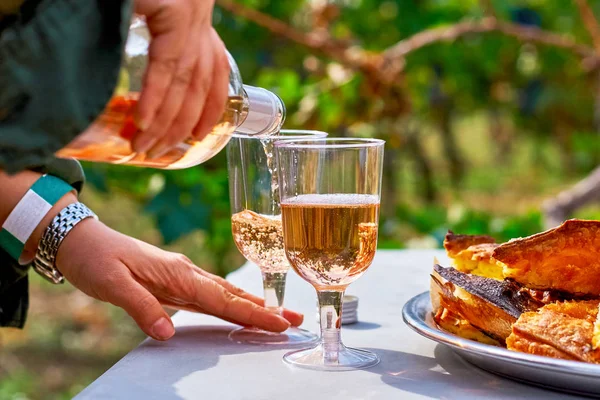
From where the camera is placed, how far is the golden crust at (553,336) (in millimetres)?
940

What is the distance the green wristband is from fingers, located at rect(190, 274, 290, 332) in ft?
0.83

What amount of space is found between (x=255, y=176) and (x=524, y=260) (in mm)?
416

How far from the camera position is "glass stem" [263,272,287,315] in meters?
1.35

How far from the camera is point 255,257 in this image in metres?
1.33

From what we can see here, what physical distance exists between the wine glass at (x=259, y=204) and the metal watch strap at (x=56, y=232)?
24 centimetres

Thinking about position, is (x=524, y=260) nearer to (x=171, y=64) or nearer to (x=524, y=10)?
(x=171, y=64)

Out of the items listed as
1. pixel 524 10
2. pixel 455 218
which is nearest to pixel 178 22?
pixel 455 218

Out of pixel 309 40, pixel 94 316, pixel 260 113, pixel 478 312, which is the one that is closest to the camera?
pixel 478 312

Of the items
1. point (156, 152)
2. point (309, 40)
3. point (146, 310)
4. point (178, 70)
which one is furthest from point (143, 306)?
point (309, 40)

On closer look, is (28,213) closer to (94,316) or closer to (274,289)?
(274,289)

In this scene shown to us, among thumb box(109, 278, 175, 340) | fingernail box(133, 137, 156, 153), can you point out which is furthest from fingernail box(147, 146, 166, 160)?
thumb box(109, 278, 175, 340)

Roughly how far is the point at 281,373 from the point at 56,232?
460mm

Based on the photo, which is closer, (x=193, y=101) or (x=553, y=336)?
(x=193, y=101)

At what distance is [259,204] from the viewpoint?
1303 millimetres
